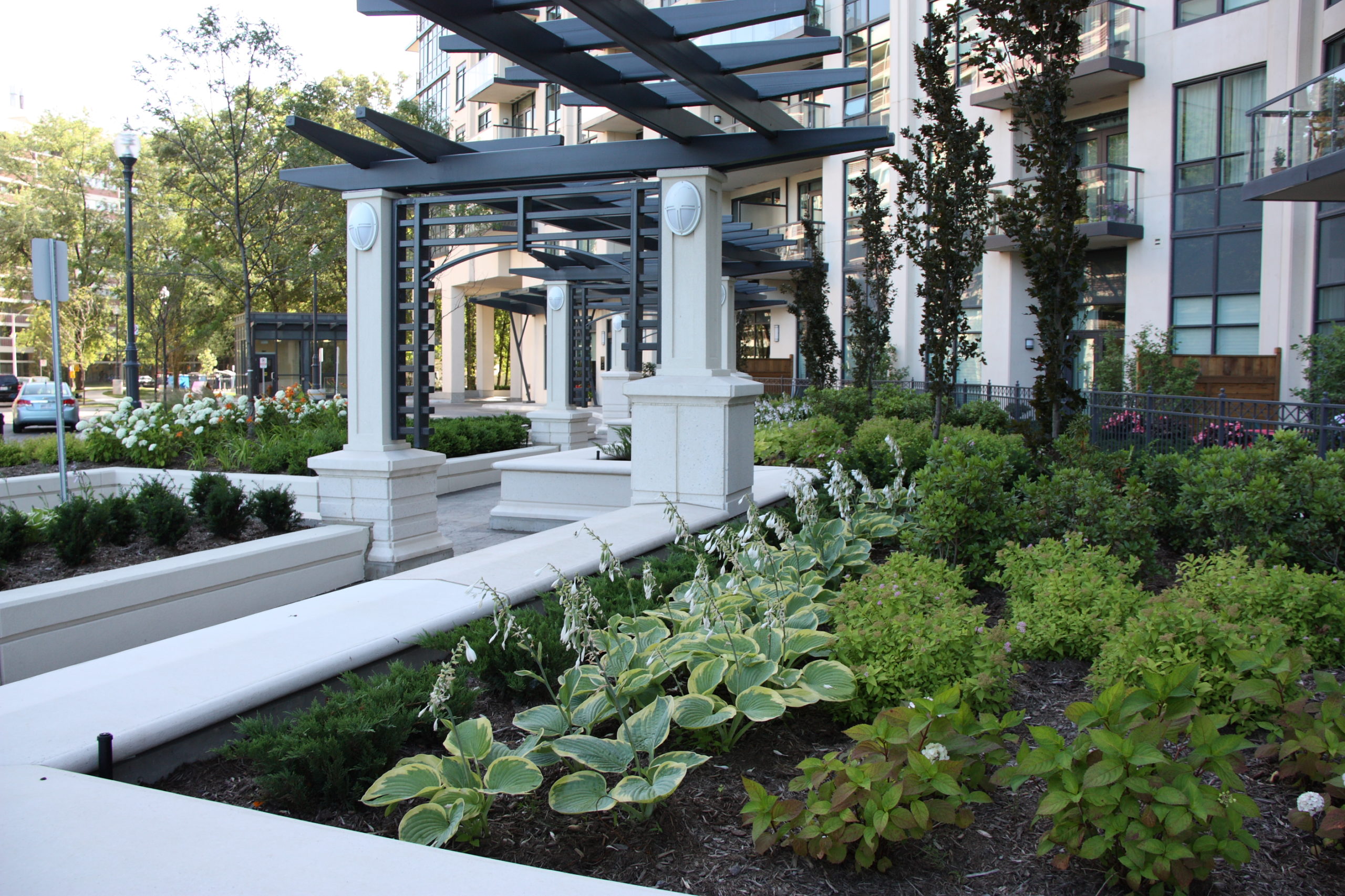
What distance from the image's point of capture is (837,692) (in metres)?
3.29

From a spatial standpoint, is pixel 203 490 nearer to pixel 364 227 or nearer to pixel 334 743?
pixel 364 227

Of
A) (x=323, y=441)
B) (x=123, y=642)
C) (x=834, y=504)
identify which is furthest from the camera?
(x=323, y=441)

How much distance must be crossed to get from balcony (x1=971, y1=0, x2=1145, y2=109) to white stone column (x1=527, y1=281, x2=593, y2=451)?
10.7 meters

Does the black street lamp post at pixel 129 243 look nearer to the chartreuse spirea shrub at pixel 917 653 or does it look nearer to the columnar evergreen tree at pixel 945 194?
the columnar evergreen tree at pixel 945 194

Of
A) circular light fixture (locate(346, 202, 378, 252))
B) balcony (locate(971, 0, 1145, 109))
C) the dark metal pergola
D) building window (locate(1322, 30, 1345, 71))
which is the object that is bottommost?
circular light fixture (locate(346, 202, 378, 252))

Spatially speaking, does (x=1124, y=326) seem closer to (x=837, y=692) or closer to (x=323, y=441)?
(x=323, y=441)

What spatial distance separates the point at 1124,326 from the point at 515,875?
76.7ft

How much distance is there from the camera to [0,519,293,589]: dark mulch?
619 cm

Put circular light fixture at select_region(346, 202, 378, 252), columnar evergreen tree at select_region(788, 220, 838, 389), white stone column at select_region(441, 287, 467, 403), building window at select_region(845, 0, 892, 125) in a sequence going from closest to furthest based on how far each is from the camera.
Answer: circular light fixture at select_region(346, 202, 378, 252) → columnar evergreen tree at select_region(788, 220, 838, 389) → building window at select_region(845, 0, 892, 125) → white stone column at select_region(441, 287, 467, 403)

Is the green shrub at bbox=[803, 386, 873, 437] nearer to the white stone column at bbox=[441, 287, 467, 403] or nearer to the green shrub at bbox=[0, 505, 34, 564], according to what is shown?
the green shrub at bbox=[0, 505, 34, 564]

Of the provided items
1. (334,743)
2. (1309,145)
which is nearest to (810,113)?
(1309,145)

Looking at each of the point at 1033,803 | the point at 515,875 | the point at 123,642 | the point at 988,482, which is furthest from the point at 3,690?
the point at 988,482

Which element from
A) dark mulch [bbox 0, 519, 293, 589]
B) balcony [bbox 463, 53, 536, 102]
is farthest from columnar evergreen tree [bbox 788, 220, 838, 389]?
balcony [bbox 463, 53, 536, 102]

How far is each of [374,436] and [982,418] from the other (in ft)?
35.5
